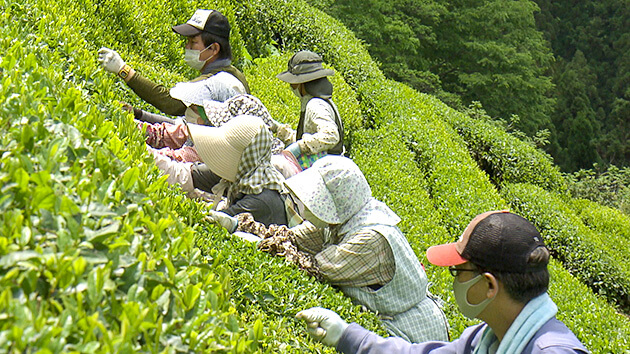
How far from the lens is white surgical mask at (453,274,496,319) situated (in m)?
2.81

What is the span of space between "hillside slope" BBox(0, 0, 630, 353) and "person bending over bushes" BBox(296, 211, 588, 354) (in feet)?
2.74

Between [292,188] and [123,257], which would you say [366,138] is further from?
[123,257]

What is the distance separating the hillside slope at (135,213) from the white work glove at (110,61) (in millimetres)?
78

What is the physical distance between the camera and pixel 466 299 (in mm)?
2883

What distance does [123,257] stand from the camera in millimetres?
1891

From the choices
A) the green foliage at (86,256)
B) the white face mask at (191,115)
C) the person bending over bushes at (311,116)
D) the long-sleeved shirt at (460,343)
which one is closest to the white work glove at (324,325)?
the long-sleeved shirt at (460,343)

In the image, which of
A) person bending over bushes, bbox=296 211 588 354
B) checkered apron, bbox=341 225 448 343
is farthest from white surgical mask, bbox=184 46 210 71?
person bending over bushes, bbox=296 211 588 354

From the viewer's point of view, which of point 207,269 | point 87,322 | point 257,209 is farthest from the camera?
point 257,209

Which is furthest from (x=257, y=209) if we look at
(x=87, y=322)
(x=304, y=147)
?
(x=87, y=322)

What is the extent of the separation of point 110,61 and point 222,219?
1.75 meters

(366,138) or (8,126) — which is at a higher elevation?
(8,126)

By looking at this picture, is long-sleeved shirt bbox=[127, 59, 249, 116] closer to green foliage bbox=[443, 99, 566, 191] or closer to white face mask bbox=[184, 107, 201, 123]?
white face mask bbox=[184, 107, 201, 123]

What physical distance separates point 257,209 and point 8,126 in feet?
7.03

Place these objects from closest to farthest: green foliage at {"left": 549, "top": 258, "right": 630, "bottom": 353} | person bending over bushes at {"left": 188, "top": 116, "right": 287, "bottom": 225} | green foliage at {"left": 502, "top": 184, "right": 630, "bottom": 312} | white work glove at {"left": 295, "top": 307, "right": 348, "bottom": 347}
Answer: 1. white work glove at {"left": 295, "top": 307, "right": 348, "bottom": 347}
2. person bending over bushes at {"left": 188, "top": 116, "right": 287, "bottom": 225}
3. green foliage at {"left": 549, "top": 258, "right": 630, "bottom": 353}
4. green foliage at {"left": 502, "top": 184, "right": 630, "bottom": 312}
